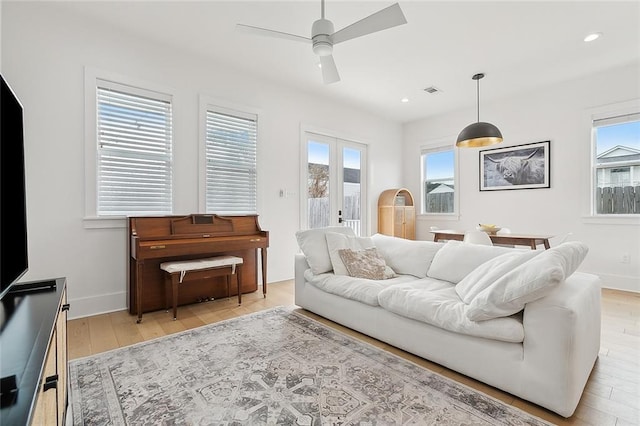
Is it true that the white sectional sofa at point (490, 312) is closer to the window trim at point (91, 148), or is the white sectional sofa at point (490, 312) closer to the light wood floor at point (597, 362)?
the light wood floor at point (597, 362)

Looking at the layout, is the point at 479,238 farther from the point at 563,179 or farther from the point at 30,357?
the point at 30,357

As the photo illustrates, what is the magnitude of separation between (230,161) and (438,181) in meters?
3.86

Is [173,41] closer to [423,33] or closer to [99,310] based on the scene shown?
[423,33]

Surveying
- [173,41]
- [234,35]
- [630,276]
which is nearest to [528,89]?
[630,276]

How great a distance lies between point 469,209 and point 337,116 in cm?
276

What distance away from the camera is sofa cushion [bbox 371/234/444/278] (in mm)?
2871

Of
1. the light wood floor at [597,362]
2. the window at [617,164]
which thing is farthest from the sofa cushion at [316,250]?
the window at [617,164]

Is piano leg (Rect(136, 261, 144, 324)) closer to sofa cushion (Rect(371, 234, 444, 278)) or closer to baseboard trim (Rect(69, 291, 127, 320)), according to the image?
baseboard trim (Rect(69, 291, 127, 320))

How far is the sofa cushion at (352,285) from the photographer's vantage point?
2.43m

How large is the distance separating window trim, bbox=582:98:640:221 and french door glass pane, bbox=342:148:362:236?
319 centimetres

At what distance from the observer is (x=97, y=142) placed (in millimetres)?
2963

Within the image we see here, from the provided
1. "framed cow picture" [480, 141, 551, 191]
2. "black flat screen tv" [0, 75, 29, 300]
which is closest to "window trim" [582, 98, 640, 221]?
"framed cow picture" [480, 141, 551, 191]

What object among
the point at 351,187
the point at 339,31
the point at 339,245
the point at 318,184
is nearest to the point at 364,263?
the point at 339,245

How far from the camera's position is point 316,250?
3012 mm
